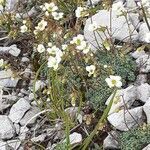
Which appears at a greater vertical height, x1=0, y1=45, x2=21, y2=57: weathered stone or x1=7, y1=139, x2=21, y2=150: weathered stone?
x1=0, y1=45, x2=21, y2=57: weathered stone

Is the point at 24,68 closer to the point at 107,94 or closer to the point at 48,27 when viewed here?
the point at 48,27

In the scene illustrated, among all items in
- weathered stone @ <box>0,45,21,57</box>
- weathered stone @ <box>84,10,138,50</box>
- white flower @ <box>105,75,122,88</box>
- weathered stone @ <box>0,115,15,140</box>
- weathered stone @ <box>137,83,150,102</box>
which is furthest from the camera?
weathered stone @ <box>0,45,21,57</box>

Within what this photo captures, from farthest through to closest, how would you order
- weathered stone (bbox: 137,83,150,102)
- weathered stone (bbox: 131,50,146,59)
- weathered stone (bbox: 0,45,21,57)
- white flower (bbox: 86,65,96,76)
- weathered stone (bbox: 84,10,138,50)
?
weathered stone (bbox: 0,45,21,57) < weathered stone (bbox: 84,10,138,50) < weathered stone (bbox: 131,50,146,59) < white flower (bbox: 86,65,96,76) < weathered stone (bbox: 137,83,150,102)

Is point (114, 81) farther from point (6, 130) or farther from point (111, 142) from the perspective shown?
point (6, 130)

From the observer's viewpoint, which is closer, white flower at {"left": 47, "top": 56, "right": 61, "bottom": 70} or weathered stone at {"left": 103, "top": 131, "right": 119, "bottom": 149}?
weathered stone at {"left": 103, "top": 131, "right": 119, "bottom": 149}

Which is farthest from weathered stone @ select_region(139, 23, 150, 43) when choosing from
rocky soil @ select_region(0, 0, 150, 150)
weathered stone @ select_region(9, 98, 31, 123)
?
weathered stone @ select_region(9, 98, 31, 123)

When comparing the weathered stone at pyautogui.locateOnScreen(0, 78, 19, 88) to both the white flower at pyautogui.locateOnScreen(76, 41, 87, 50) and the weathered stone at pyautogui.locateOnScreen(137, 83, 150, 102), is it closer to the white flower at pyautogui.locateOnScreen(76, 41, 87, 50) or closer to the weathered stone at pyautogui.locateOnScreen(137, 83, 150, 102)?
the white flower at pyautogui.locateOnScreen(76, 41, 87, 50)

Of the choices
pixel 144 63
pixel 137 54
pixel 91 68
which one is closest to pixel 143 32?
pixel 137 54
